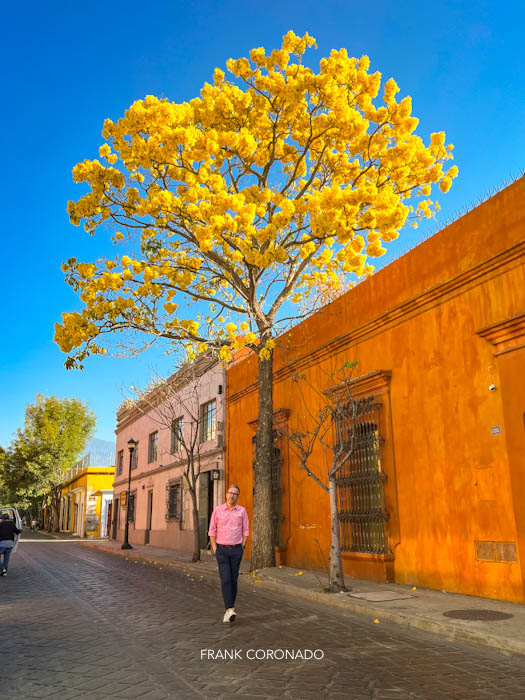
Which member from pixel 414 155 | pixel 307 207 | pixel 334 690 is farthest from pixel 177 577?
pixel 414 155

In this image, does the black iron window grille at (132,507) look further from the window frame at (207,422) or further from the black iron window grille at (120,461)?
the window frame at (207,422)

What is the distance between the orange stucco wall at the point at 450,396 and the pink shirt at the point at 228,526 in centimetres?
338

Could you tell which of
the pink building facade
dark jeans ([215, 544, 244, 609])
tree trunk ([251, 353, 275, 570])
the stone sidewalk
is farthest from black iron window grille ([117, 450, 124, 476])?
dark jeans ([215, 544, 244, 609])

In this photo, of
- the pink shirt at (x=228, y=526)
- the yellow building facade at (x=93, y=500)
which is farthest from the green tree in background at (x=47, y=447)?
the pink shirt at (x=228, y=526)

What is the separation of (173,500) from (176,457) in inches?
68.1

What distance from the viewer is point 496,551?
7684 mm

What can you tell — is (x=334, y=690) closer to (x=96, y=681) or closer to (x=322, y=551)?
(x=96, y=681)

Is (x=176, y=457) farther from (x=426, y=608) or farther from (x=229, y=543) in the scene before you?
(x=426, y=608)

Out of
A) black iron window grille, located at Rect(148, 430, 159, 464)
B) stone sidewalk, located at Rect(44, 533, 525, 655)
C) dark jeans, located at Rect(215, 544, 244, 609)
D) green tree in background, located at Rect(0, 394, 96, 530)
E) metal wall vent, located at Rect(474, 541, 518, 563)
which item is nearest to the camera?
stone sidewalk, located at Rect(44, 533, 525, 655)

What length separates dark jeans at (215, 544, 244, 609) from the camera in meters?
6.83

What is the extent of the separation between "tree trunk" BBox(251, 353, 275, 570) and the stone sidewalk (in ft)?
2.47

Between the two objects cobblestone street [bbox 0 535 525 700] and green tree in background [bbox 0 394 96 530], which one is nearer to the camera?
cobblestone street [bbox 0 535 525 700]

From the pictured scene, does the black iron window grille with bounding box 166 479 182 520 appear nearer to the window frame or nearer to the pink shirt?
the window frame

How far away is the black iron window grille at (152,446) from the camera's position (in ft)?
89.6
